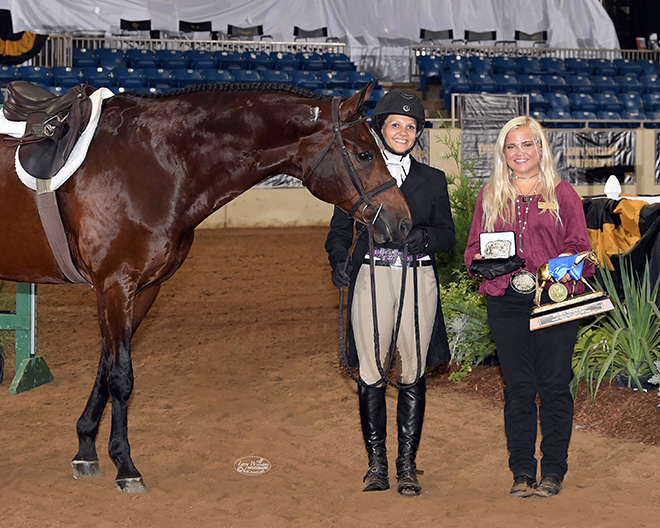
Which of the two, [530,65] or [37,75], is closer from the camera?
[37,75]

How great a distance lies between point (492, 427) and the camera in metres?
5.05

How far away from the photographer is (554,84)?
2277 cm

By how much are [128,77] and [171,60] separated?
6.20ft

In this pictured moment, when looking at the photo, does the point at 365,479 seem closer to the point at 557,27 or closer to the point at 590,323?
the point at 590,323

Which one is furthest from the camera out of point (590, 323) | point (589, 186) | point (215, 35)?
point (215, 35)

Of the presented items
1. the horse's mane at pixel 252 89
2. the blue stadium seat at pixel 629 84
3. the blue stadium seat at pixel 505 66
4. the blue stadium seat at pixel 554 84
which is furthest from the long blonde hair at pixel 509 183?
the blue stadium seat at pixel 629 84

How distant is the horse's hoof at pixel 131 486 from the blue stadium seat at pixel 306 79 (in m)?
16.5

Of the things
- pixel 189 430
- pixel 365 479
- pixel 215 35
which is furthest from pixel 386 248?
pixel 215 35

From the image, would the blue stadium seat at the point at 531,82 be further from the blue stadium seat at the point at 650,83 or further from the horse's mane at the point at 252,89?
the horse's mane at the point at 252,89

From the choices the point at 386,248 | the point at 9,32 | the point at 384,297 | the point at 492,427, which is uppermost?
the point at 9,32

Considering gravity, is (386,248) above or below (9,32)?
below

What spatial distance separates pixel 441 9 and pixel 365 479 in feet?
77.5

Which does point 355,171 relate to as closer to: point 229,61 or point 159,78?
point 159,78

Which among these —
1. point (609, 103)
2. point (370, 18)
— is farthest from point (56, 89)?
point (609, 103)
